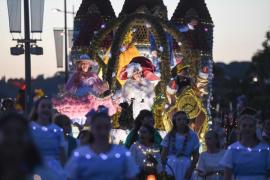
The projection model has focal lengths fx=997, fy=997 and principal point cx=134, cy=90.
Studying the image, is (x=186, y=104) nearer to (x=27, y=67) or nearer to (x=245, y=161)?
(x=27, y=67)

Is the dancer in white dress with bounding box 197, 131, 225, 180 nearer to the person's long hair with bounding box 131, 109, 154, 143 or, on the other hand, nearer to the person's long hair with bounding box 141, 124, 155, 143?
the person's long hair with bounding box 131, 109, 154, 143

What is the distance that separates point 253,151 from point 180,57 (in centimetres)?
2226

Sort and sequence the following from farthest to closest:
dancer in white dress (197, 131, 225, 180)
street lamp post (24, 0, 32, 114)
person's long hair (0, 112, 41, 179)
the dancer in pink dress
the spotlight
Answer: the dancer in pink dress, the spotlight, street lamp post (24, 0, 32, 114), dancer in white dress (197, 131, 225, 180), person's long hair (0, 112, 41, 179)

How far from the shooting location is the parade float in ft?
101

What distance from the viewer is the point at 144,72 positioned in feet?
106

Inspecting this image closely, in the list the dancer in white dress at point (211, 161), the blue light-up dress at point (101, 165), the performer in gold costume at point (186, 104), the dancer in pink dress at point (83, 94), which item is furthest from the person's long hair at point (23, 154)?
the dancer in pink dress at point (83, 94)

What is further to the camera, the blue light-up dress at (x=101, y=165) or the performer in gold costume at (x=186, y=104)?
the performer in gold costume at (x=186, y=104)

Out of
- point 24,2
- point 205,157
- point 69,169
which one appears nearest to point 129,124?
point 24,2

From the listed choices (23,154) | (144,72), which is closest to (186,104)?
(144,72)

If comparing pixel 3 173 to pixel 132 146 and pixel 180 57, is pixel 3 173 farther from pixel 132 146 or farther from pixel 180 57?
pixel 180 57

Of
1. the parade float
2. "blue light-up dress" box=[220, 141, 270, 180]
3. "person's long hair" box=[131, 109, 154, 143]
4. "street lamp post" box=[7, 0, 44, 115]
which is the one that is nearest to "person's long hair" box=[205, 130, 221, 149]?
"person's long hair" box=[131, 109, 154, 143]

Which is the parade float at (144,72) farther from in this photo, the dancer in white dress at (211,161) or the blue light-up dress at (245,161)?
the blue light-up dress at (245,161)

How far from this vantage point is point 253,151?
37.6 ft

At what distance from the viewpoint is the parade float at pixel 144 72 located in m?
30.7
